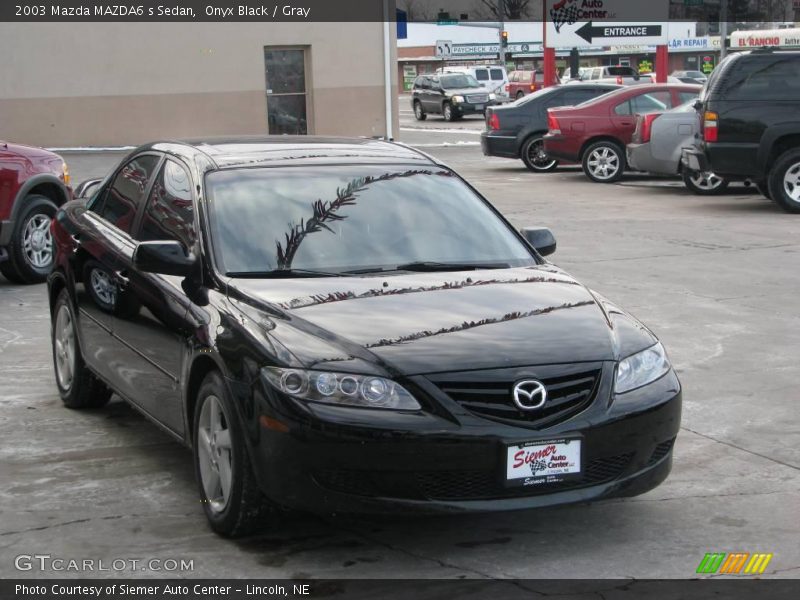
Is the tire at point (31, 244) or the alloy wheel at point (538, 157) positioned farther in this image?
the alloy wheel at point (538, 157)

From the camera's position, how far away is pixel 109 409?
24.2 feet

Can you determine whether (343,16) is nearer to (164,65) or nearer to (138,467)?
(164,65)

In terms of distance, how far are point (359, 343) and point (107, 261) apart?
2252mm

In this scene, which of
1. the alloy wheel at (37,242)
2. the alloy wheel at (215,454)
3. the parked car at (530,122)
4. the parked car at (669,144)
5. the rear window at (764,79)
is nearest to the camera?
the alloy wheel at (215,454)

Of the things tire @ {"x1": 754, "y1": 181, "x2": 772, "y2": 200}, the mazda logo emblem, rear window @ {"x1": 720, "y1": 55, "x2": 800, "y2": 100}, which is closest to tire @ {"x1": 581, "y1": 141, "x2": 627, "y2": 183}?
tire @ {"x1": 754, "y1": 181, "x2": 772, "y2": 200}

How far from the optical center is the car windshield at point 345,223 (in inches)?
226

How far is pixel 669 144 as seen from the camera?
1955 cm

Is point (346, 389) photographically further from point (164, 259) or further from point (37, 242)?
point (37, 242)

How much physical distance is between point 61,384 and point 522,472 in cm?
370

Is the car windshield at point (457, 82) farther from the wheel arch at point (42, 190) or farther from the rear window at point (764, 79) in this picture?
the wheel arch at point (42, 190)

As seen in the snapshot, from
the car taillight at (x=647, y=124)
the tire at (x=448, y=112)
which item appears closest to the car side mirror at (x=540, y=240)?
the car taillight at (x=647, y=124)

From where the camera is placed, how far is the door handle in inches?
249

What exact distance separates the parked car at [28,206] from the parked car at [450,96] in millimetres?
36301

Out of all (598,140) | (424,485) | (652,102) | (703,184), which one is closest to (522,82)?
(652,102)
